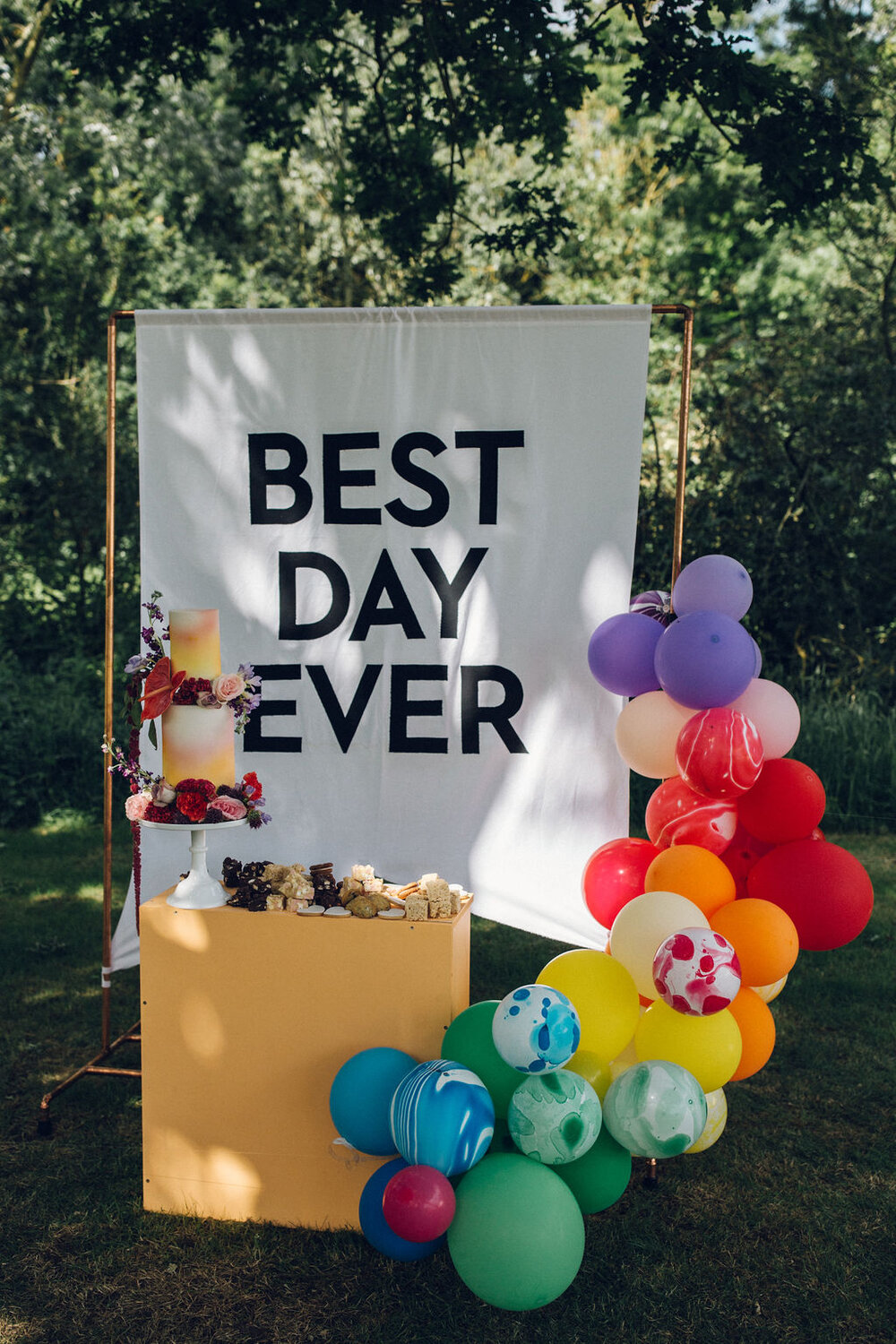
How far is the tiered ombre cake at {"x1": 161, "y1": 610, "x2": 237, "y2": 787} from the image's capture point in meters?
2.61

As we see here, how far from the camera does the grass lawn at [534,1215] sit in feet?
7.34

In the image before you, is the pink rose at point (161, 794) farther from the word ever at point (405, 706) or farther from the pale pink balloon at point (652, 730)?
the pale pink balloon at point (652, 730)

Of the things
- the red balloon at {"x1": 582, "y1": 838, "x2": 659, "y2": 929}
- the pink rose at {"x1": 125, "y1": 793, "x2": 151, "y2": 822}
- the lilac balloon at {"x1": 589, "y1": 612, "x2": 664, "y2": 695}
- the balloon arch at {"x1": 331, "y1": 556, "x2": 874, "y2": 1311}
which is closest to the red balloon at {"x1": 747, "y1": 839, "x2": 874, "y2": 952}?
the balloon arch at {"x1": 331, "y1": 556, "x2": 874, "y2": 1311}

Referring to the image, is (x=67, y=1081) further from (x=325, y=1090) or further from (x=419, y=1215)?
(x=419, y=1215)

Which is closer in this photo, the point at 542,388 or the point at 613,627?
the point at 613,627

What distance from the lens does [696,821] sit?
2650 mm

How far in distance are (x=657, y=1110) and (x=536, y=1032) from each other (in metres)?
0.31

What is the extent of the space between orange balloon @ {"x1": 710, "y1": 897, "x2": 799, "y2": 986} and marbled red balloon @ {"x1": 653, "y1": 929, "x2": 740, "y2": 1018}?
6.2 inches

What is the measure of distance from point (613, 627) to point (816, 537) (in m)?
4.78

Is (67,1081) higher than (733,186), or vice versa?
(733,186)

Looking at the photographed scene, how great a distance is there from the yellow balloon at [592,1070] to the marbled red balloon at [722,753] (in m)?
0.67

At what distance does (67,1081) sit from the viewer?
120 inches

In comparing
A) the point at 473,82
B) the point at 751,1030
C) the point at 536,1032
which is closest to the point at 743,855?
the point at 751,1030

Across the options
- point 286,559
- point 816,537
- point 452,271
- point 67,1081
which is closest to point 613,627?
point 286,559
